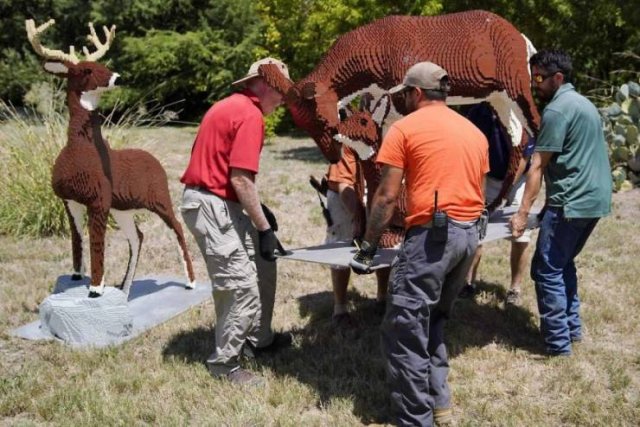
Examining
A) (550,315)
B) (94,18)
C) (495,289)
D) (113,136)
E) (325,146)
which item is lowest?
(495,289)

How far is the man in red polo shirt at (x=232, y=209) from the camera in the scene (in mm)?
3637

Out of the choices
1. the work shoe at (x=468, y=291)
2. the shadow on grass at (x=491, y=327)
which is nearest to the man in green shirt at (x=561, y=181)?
the shadow on grass at (x=491, y=327)

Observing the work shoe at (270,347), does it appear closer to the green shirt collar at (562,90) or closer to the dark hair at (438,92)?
the dark hair at (438,92)

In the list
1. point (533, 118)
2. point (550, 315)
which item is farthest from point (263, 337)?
point (533, 118)

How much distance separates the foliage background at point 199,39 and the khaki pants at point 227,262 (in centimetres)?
938

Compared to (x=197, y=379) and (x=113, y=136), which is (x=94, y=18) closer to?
(x=113, y=136)

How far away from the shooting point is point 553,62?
4074 mm

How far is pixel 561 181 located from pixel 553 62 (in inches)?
28.9

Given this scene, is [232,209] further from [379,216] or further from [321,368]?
[321,368]

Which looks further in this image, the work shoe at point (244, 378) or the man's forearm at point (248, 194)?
the work shoe at point (244, 378)

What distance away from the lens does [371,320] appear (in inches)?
199

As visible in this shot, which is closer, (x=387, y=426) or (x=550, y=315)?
(x=387, y=426)

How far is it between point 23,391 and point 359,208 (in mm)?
2274

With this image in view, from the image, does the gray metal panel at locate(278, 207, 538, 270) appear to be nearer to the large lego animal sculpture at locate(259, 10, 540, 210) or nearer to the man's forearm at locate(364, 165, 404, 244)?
the man's forearm at locate(364, 165, 404, 244)
